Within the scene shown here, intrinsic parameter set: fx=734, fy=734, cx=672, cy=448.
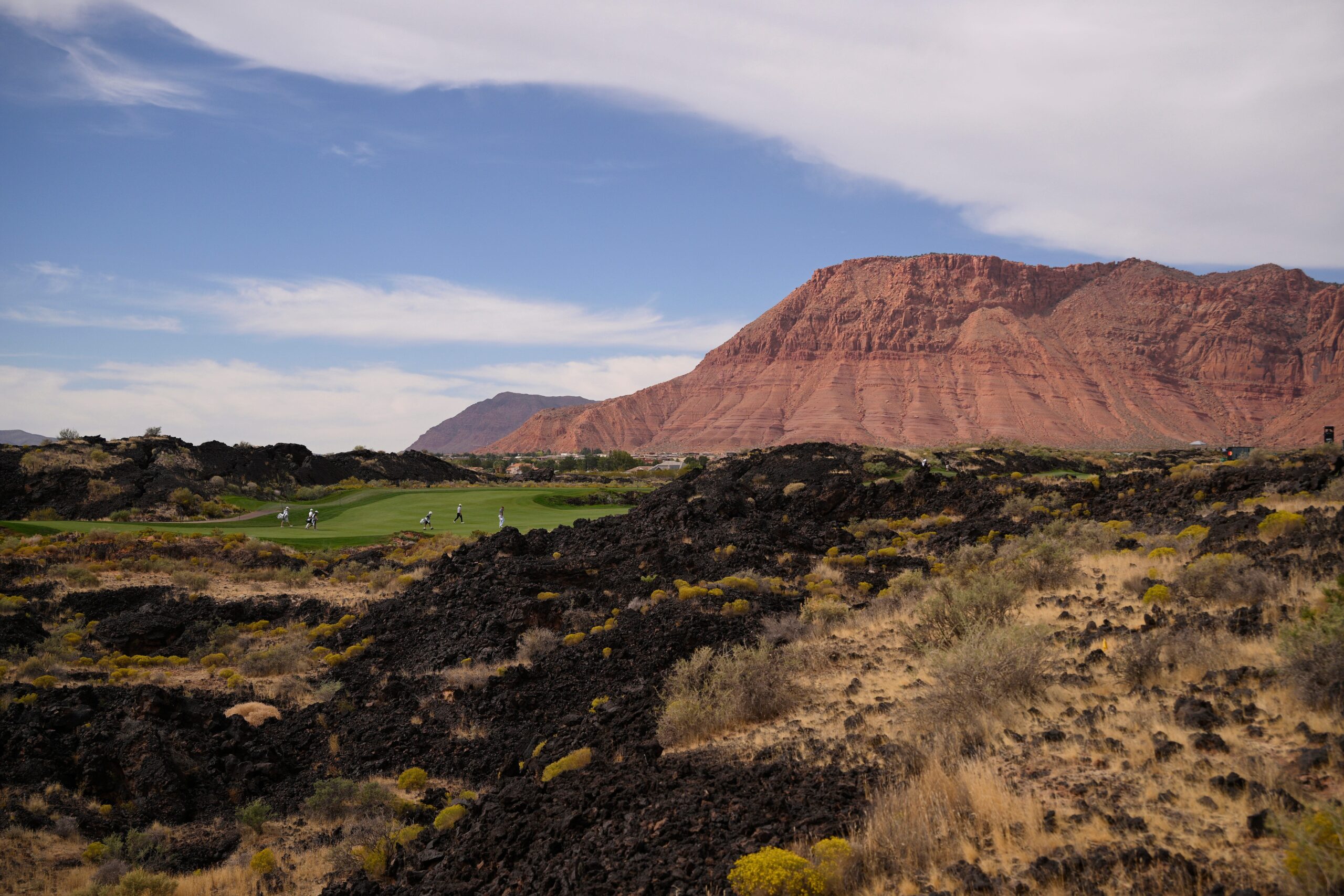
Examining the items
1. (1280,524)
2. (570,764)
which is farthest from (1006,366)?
(570,764)

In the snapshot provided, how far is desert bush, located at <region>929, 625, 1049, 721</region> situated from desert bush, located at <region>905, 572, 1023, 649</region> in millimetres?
1833

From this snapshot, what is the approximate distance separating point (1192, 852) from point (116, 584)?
24491 millimetres

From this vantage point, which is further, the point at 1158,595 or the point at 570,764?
the point at 1158,595

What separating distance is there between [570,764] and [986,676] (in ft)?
14.2

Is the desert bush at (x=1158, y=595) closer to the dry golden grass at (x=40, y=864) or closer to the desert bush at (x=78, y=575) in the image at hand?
the dry golden grass at (x=40, y=864)

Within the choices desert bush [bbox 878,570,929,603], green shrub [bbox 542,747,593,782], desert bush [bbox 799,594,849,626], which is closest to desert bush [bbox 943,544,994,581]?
desert bush [bbox 878,570,929,603]

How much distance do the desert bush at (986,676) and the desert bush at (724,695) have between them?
1.87 m

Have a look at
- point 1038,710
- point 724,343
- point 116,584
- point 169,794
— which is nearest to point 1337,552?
point 1038,710

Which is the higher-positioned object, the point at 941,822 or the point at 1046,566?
the point at 1046,566

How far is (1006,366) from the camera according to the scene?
14650 centimetres

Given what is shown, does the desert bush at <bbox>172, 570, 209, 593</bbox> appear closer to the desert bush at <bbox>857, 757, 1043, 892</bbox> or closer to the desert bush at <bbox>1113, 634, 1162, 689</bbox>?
the desert bush at <bbox>857, 757, 1043, 892</bbox>

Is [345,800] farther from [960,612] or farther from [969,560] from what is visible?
[969,560]

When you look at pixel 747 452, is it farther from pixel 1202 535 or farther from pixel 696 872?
pixel 696 872

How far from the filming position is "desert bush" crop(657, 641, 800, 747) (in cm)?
804
